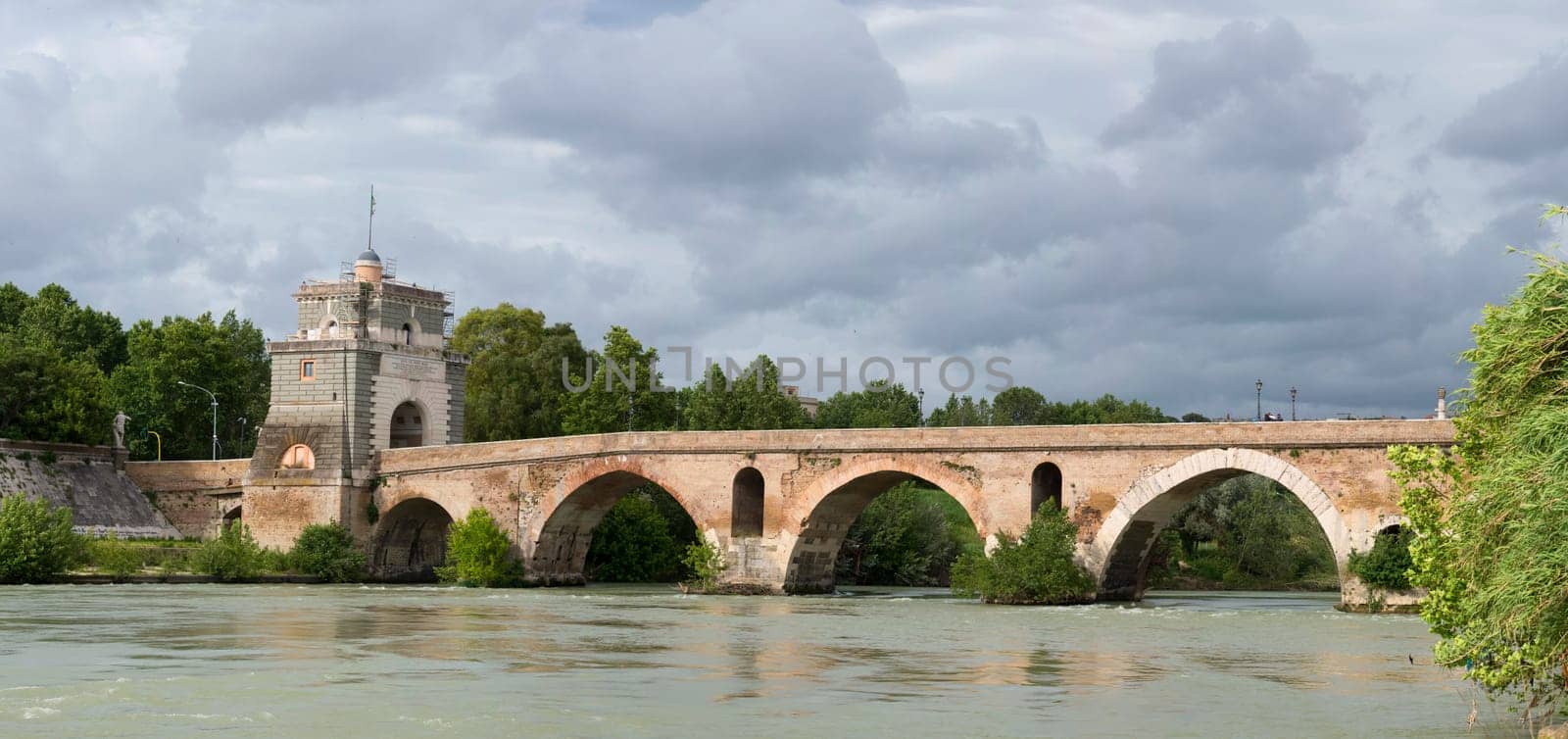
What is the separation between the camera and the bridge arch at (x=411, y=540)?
46219 mm

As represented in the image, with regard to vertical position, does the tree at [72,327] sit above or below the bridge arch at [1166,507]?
above

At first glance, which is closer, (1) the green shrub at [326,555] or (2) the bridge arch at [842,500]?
(2) the bridge arch at [842,500]

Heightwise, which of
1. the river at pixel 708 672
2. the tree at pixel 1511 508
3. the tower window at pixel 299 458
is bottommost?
the river at pixel 708 672

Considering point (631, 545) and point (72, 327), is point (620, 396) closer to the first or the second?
point (631, 545)

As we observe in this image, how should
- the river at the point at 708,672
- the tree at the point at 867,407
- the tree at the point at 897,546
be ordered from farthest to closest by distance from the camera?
the tree at the point at 867,407, the tree at the point at 897,546, the river at the point at 708,672

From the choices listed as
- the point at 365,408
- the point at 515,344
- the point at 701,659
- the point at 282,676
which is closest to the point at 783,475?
the point at 365,408

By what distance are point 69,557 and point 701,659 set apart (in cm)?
2489

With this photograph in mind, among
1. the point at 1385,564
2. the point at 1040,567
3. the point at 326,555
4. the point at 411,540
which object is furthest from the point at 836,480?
the point at 411,540

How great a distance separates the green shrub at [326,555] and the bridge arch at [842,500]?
13.3 metres

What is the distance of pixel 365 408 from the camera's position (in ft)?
152

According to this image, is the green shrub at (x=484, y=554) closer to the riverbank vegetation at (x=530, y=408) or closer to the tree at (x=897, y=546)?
the riverbank vegetation at (x=530, y=408)

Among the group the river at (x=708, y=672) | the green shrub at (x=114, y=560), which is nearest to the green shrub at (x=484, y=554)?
the green shrub at (x=114, y=560)

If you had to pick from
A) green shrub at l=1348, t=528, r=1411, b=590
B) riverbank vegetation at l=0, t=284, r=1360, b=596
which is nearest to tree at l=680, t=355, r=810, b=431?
riverbank vegetation at l=0, t=284, r=1360, b=596

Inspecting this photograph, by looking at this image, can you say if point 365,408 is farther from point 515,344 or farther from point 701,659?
point 701,659
